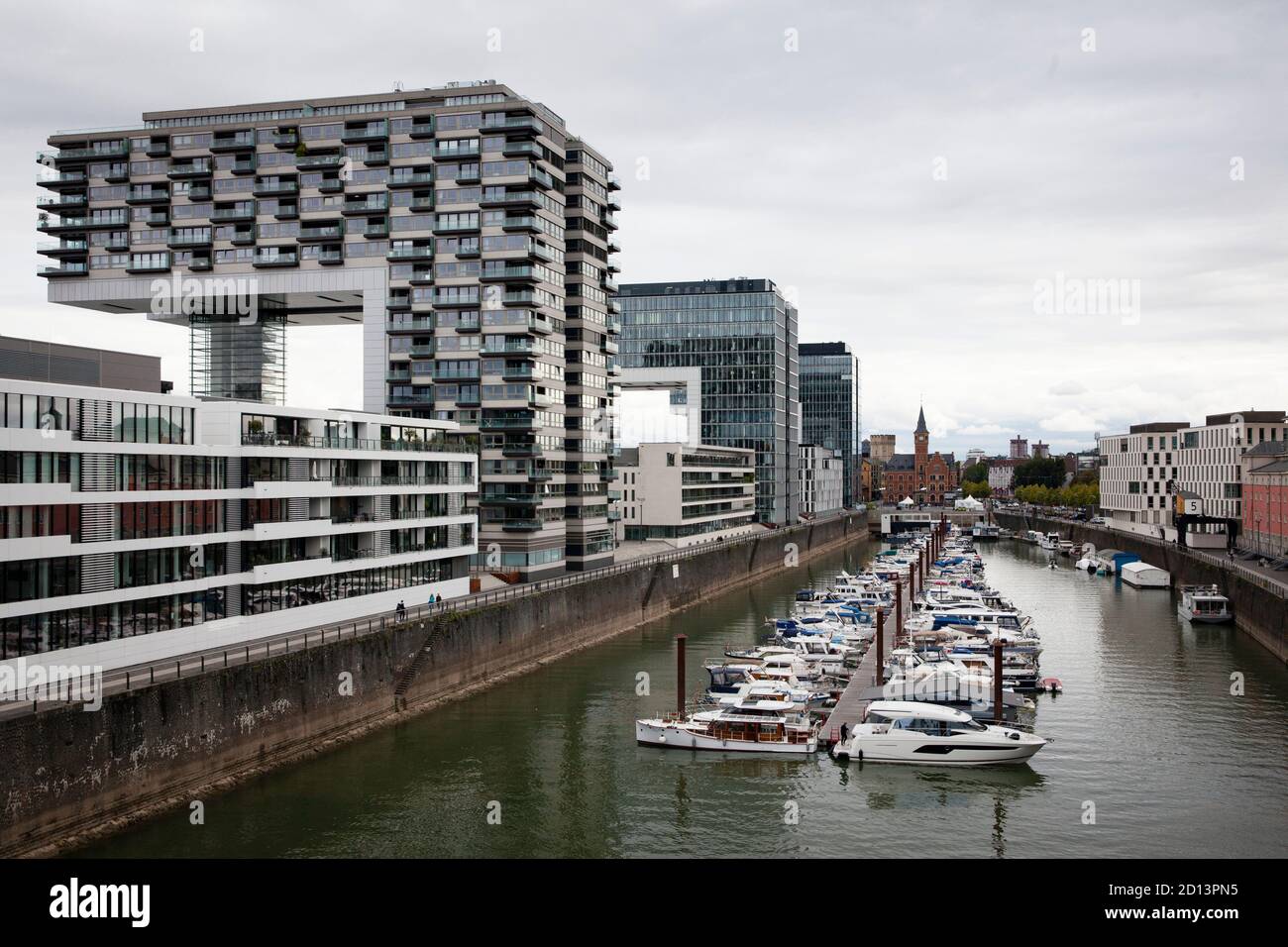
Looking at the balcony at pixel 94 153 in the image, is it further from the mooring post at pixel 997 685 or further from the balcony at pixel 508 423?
the mooring post at pixel 997 685

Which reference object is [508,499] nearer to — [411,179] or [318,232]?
[411,179]

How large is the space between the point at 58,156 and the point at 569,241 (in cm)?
4443

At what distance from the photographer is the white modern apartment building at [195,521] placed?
1454 inches

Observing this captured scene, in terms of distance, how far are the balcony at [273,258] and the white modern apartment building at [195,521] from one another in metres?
29.9

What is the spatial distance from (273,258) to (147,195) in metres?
12.9

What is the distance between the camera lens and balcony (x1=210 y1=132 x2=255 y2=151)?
87.1 meters

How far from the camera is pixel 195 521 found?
1794 inches

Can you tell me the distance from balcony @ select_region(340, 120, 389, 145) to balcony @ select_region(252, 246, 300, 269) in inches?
409

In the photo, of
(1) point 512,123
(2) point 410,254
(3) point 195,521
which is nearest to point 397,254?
(2) point 410,254

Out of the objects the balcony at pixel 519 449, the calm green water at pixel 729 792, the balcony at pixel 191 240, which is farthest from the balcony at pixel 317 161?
the calm green water at pixel 729 792
